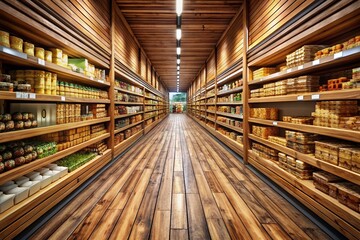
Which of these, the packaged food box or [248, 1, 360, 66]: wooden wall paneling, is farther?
the packaged food box

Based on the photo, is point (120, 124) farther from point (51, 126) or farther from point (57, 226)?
point (57, 226)

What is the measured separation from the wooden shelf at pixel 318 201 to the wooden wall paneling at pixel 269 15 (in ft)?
7.54

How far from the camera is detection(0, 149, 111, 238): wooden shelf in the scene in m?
1.64

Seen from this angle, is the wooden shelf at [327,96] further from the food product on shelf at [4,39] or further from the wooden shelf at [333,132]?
the food product on shelf at [4,39]

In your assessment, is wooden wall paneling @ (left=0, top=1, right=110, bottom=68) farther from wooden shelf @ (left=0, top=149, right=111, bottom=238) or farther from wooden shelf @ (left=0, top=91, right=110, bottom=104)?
wooden shelf @ (left=0, top=149, right=111, bottom=238)

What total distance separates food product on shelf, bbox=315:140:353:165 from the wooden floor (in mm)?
722

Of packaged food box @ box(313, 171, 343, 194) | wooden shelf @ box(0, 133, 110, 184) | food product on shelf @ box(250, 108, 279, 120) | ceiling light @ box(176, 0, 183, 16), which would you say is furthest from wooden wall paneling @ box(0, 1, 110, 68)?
packaged food box @ box(313, 171, 343, 194)

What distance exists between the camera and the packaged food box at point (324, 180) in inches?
78.3

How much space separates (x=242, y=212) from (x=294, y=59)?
7.25 ft

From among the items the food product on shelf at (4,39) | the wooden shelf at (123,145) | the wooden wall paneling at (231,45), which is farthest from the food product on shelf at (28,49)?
the wooden wall paneling at (231,45)

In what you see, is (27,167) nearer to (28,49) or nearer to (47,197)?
(47,197)

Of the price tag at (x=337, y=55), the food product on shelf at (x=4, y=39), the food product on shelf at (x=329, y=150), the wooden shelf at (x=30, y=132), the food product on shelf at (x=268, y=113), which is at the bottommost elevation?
the food product on shelf at (x=329, y=150)

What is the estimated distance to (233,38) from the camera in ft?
18.5

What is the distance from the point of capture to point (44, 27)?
217cm
